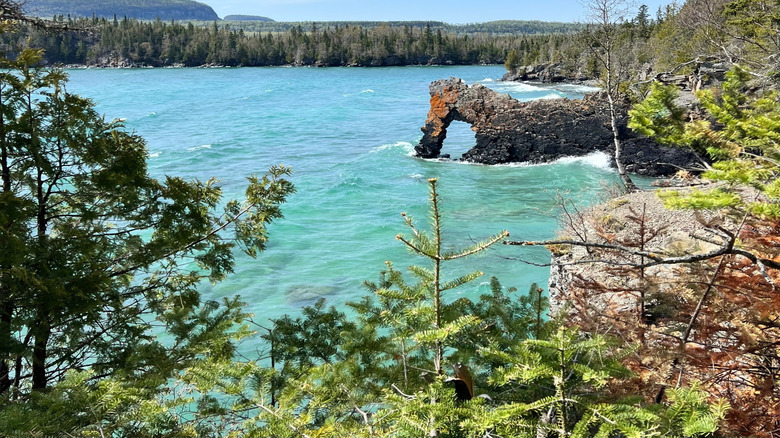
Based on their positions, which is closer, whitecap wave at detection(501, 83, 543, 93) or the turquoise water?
the turquoise water

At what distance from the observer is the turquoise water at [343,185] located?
13.5 meters

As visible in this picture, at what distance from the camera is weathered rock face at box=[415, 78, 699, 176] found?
24688 millimetres

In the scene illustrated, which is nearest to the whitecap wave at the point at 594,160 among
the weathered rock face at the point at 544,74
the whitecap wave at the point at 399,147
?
the whitecap wave at the point at 399,147

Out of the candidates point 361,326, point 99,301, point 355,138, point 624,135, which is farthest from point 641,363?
point 355,138

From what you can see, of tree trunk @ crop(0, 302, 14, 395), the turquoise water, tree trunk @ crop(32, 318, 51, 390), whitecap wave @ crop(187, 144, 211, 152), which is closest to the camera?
tree trunk @ crop(0, 302, 14, 395)

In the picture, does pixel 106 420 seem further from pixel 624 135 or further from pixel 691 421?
pixel 624 135

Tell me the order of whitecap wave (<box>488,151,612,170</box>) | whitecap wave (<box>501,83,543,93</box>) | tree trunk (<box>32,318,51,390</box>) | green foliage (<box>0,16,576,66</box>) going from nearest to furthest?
tree trunk (<box>32,318,51,390</box>), whitecap wave (<box>488,151,612,170</box>), whitecap wave (<box>501,83,543,93</box>), green foliage (<box>0,16,576,66</box>)

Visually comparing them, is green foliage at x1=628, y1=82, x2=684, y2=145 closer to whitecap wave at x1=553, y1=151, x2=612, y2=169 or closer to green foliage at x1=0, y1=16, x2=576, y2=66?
whitecap wave at x1=553, y1=151, x2=612, y2=169

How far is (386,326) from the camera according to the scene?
3787 millimetres

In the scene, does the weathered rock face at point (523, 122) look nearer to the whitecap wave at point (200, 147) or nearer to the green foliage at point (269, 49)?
the whitecap wave at point (200, 147)

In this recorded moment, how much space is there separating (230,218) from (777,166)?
4785 mm

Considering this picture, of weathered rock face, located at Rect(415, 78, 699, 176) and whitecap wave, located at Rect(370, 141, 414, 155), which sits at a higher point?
weathered rock face, located at Rect(415, 78, 699, 176)

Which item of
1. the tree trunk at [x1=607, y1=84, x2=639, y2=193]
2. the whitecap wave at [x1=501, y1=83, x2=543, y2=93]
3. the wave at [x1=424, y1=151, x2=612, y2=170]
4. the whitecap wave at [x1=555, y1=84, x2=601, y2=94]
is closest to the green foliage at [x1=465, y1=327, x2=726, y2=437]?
the tree trunk at [x1=607, y1=84, x2=639, y2=193]

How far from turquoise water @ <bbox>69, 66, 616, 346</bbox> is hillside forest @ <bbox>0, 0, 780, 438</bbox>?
3.26ft
